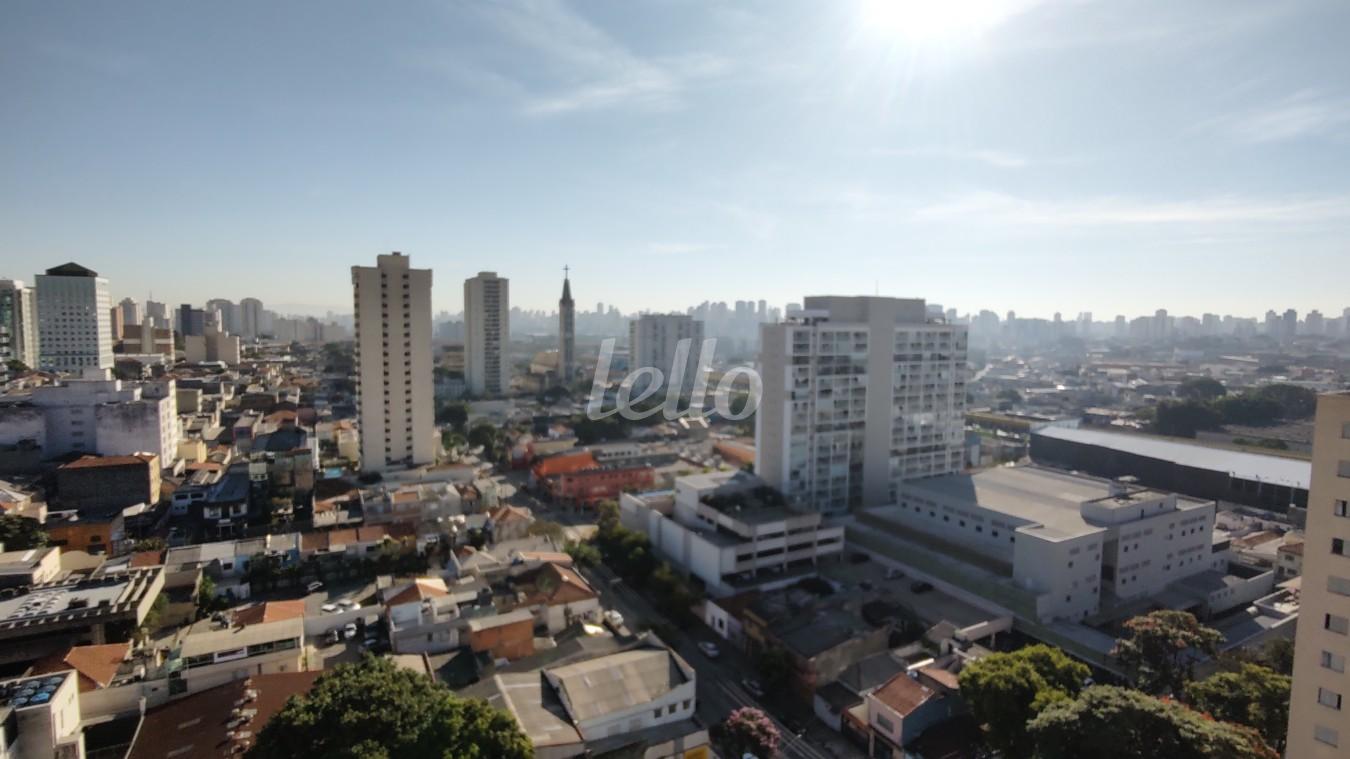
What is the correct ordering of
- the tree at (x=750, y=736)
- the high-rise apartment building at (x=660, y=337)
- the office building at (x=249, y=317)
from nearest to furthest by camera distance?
the tree at (x=750, y=736), the high-rise apartment building at (x=660, y=337), the office building at (x=249, y=317)

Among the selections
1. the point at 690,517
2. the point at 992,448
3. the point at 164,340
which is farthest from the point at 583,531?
the point at 164,340

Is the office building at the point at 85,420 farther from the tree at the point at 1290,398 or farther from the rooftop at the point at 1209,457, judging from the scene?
the tree at the point at 1290,398

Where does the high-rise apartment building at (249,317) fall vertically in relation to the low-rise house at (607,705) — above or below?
above

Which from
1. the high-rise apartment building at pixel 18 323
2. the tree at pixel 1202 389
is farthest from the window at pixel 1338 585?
the high-rise apartment building at pixel 18 323

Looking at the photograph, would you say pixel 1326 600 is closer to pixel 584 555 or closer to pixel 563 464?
pixel 584 555

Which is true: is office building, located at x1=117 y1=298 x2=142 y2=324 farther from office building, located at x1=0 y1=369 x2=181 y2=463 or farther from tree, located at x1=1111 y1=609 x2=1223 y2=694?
tree, located at x1=1111 y1=609 x2=1223 y2=694

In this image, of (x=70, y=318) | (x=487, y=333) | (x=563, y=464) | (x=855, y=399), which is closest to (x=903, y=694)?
(x=855, y=399)

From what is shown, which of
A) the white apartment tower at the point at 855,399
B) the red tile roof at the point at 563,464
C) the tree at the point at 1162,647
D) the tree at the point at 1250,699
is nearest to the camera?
the tree at the point at 1250,699
